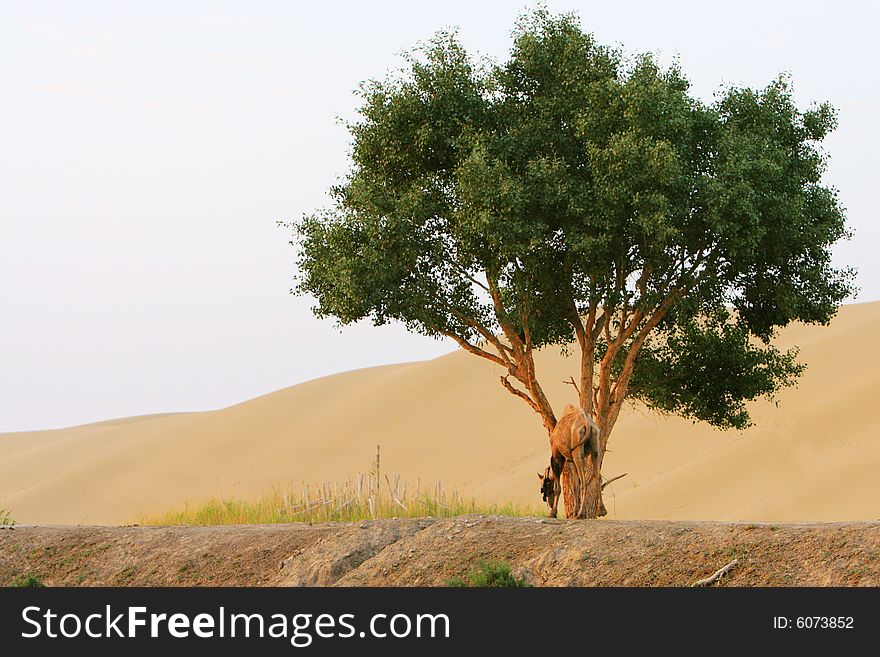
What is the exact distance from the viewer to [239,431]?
7531 centimetres

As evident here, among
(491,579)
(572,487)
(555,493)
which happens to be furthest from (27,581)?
(572,487)

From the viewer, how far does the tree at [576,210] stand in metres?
21.9

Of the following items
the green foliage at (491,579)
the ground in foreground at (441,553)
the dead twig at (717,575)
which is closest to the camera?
the dead twig at (717,575)

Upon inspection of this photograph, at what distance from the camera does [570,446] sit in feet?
64.1

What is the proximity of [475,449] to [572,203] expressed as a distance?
1836 inches

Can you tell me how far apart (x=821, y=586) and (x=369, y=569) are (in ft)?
19.5

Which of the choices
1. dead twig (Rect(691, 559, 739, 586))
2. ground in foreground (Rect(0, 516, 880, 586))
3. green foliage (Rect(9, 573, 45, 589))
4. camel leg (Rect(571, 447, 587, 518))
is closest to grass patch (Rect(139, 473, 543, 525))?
camel leg (Rect(571, 447, 587, 518))

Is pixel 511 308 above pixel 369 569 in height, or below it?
above

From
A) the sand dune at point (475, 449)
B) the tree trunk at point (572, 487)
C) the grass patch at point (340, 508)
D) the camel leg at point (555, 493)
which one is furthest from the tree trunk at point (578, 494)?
the sand dune at point (475, 449)

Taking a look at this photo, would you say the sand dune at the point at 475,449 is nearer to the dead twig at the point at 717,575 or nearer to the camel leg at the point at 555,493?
the camel leg at the point at 555,493

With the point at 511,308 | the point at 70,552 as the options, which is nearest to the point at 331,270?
the point at 511,308

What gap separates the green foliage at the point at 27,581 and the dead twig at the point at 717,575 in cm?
973

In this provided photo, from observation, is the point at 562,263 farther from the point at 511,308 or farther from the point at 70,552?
the point at 70,552

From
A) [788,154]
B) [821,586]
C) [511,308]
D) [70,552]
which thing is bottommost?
[821,586]
